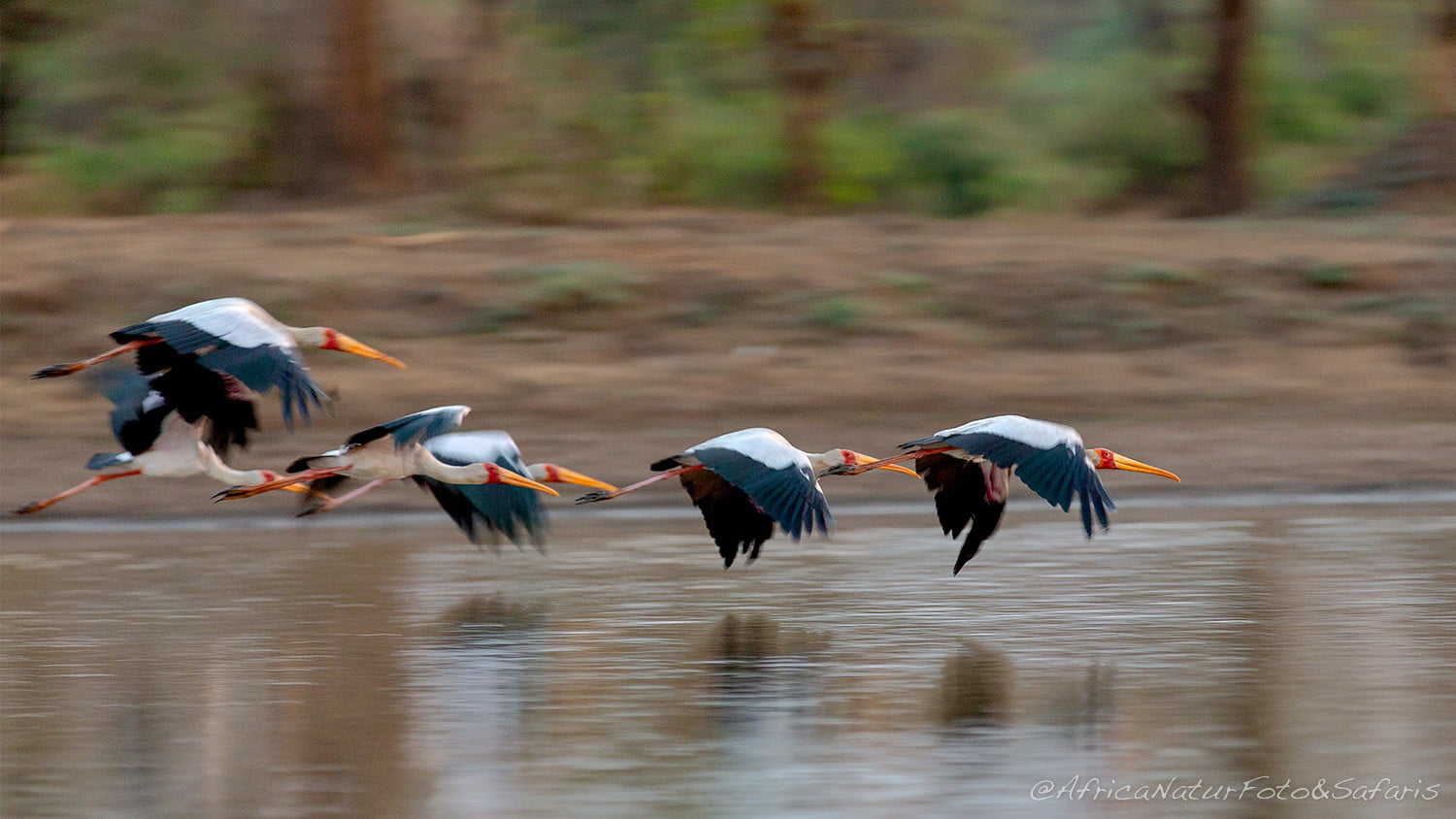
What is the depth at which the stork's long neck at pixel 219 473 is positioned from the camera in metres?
9.24

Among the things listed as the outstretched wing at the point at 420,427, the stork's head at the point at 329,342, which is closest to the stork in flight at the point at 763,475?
the outstretched wing at the point at 420,427

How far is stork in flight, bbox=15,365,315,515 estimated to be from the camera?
9.16 metres

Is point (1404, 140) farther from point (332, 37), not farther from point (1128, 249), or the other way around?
point (332, 37)

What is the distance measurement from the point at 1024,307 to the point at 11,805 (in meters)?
12.0

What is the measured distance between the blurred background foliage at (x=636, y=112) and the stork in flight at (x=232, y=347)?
10858 millimetres

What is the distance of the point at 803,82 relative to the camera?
2075 cm

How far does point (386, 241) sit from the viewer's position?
17719 mm

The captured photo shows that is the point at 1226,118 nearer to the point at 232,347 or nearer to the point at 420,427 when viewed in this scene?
the point at 420,427

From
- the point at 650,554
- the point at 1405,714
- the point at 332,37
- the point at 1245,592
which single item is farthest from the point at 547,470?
the point at 332,37

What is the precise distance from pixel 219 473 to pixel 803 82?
40.4 ft

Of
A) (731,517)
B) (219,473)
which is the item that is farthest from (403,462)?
(731,517)

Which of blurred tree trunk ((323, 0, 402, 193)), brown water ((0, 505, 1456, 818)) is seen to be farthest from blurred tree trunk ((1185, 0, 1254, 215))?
brown water ((0, 505, 1456, 818))

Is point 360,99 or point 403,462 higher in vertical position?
point 360,99

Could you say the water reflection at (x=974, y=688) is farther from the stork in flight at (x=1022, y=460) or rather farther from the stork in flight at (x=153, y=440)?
the stork in flight at (x=153, y=440)
